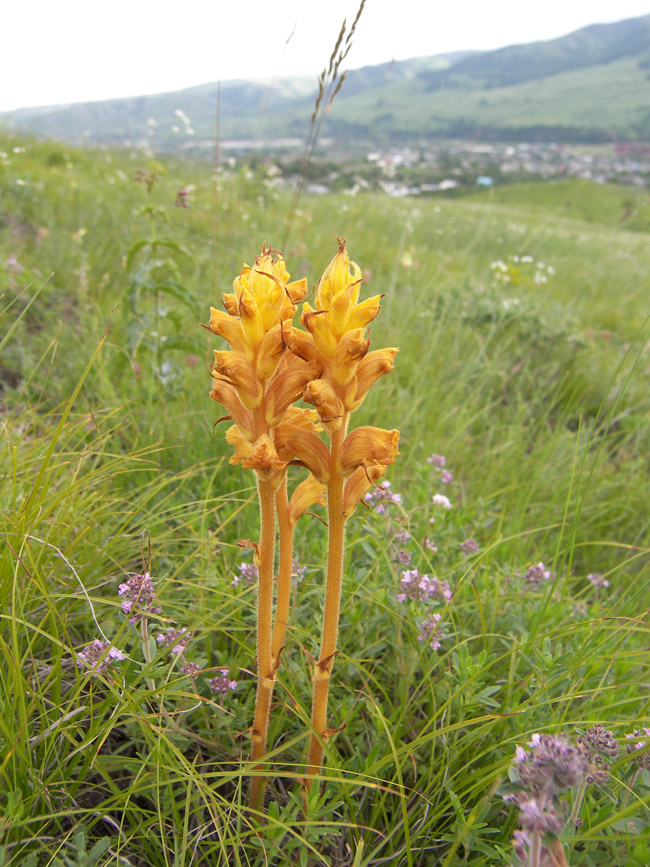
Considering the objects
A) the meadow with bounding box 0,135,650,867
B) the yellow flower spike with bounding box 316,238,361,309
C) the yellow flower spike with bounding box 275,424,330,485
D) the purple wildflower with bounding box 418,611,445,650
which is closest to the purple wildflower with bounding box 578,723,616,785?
the meadow with bounding box 0,135,650,867

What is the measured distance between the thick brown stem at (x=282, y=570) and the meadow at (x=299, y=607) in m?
0.06

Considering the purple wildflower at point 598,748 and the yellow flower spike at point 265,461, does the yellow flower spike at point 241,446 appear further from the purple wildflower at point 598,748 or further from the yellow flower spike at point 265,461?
the purple wildflower at point 598,748

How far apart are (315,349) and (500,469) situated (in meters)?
2.27

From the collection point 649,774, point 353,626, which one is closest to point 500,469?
point 353,626

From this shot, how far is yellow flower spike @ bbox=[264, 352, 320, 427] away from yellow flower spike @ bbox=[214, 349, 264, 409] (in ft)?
0.08

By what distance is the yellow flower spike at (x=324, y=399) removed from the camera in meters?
0.95

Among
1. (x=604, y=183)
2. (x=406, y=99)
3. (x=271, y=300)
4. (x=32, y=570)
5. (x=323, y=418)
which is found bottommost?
(x=604, y=183)

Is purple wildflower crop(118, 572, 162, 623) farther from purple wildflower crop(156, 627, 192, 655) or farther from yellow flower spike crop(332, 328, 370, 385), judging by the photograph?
yellow flower spike crop(332, 328, 370, 385)

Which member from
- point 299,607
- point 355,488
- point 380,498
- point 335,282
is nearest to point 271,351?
point 335,282

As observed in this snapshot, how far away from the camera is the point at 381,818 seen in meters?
1.41

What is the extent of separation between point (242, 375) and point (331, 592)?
0.48 metres

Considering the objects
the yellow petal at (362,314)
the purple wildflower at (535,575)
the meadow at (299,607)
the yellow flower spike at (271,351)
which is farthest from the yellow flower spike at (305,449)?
the purple wildflower at (535,575)

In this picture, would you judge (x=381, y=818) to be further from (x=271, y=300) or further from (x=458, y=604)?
(x=271, y=300)

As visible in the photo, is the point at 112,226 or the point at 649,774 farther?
the point at 112,226
